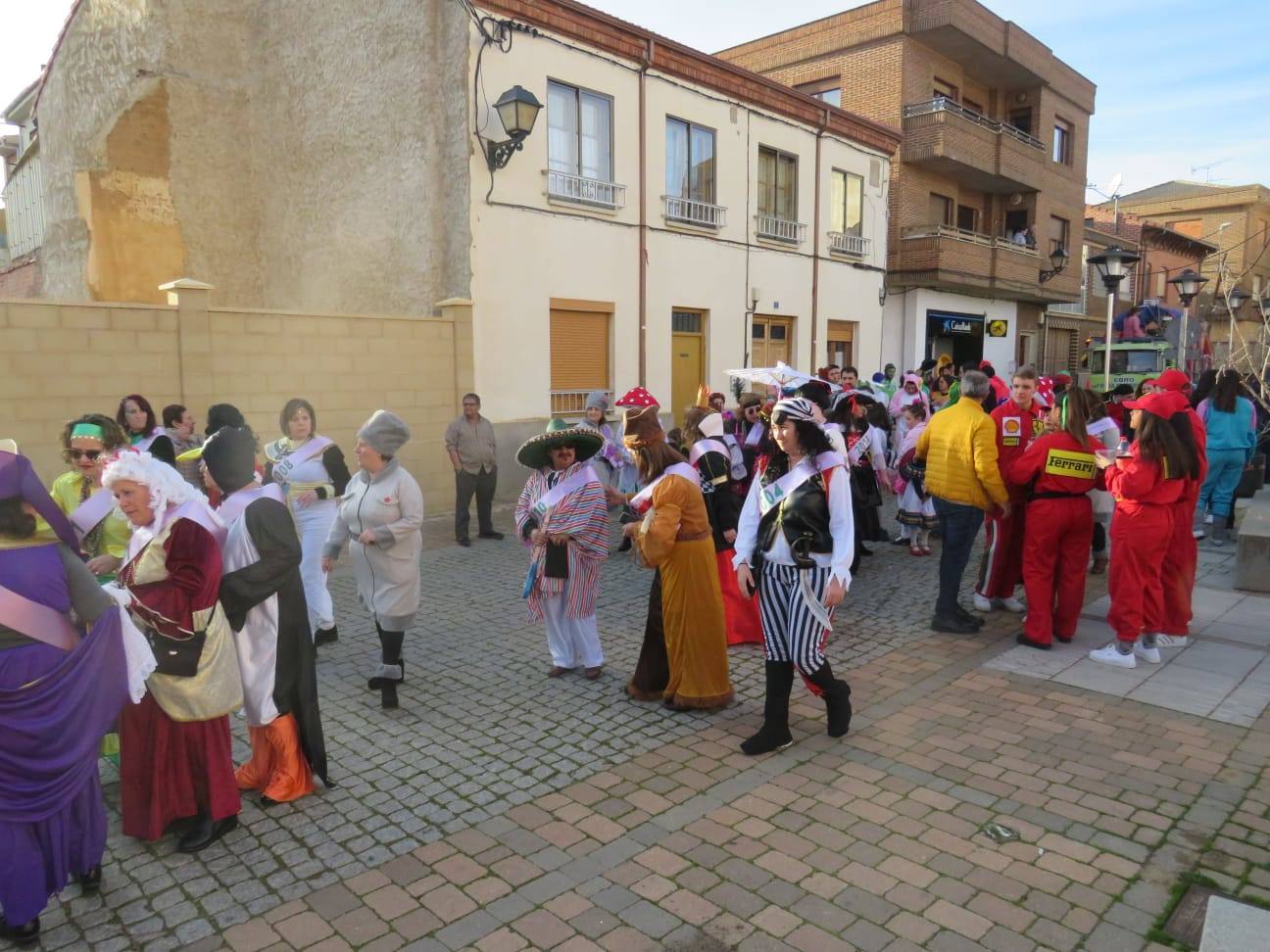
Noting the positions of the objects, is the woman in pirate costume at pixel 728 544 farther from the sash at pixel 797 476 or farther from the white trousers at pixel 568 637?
the sash at pixel 797 476

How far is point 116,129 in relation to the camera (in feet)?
44.9

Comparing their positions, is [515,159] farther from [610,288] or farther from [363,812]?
[363,812]

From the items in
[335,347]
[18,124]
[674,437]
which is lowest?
[674,437]

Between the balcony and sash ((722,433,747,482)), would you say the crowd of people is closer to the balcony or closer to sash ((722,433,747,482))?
sash ((722,433,747,482))

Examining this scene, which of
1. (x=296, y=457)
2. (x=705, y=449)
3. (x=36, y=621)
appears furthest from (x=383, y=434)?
(x=705, y=449)

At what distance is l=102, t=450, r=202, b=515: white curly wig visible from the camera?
135 inches

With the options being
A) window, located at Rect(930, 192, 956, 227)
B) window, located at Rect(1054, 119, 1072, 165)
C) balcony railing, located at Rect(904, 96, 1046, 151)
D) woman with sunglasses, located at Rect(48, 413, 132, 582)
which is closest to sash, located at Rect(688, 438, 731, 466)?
woman with sunglasses, located at Rect(48, 413, 132, 582)

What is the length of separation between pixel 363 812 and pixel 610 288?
11333mm

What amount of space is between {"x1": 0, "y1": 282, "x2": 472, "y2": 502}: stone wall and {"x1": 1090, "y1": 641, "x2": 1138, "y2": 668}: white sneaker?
8.57 meters

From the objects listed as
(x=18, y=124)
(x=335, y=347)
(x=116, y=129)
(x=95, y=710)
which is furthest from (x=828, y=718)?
(x=18, y=124)

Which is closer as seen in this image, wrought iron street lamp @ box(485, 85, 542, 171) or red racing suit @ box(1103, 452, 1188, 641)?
red racing suit @ box(1103, 452, 1188, 641)

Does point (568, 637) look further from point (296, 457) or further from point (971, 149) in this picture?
point (971, 149)

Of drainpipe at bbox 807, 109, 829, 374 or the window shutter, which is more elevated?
drainpipe at bbox 807, 109, 829, 374

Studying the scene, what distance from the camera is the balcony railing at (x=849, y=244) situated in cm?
1909
